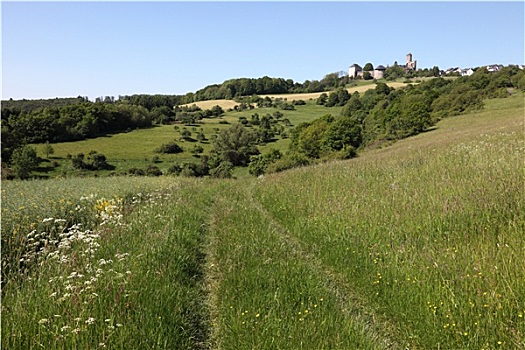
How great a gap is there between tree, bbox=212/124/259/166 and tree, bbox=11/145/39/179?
3829 cm

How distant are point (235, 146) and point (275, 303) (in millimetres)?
84630

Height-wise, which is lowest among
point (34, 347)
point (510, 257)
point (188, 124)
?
point (34, 347)

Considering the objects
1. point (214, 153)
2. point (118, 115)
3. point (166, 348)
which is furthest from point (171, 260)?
point (118, 115)

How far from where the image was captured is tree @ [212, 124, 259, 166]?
86662 mm

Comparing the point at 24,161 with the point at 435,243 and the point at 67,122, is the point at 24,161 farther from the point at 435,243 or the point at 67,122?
the point at 435,243

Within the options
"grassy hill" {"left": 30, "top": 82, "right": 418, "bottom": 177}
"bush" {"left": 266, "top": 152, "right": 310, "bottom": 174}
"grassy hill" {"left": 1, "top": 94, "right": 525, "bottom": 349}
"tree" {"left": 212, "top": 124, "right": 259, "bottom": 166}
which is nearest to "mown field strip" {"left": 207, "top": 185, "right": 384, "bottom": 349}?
"grassy hill" {"left": 1, "top": 94, "right": 525, "bottom": 349}

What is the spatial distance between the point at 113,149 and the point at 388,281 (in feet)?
296

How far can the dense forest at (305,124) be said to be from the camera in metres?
66.3

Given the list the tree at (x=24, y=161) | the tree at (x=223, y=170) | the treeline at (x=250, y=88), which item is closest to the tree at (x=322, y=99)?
the treeline at (x=250, y=88)

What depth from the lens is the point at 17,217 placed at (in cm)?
807

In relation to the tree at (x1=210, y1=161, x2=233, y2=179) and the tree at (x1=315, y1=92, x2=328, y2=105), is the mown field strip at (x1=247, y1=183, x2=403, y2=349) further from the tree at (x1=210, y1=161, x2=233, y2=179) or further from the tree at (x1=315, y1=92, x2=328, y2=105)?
the tree at (x1=315, y1=92, x2=328, y2=105)

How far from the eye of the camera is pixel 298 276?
6.00 meters

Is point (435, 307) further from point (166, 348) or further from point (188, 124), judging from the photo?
point (188, 124)

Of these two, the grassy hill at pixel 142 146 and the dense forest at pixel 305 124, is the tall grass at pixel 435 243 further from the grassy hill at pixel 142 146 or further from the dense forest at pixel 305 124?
the grassy hill at pixel 142 146
